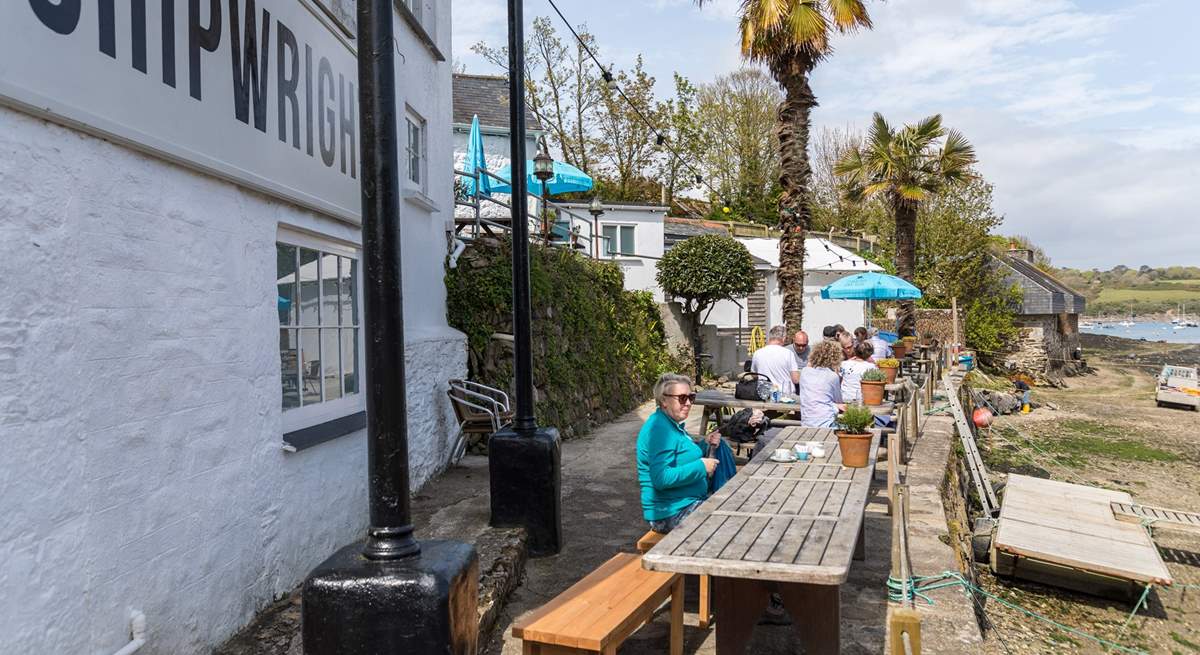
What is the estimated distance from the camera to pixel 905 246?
23422 millimetres

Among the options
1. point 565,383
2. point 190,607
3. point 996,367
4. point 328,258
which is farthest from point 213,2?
point 996,367

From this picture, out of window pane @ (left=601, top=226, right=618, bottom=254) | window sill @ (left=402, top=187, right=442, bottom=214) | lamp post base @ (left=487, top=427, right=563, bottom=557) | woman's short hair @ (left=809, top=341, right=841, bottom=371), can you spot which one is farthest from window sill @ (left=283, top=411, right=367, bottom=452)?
window pane @ (left=601, top=226, right=618, bottom=254)

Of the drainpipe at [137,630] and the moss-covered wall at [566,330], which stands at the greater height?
the moss-covered wall at [566,330]

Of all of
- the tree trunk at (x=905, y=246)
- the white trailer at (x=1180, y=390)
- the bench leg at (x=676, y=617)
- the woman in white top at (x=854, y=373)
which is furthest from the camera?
the white trailer at (x=1180, y=390)

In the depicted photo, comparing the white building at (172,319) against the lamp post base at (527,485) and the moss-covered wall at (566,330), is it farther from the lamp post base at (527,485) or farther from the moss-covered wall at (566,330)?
the moss-covered wall at (566,330)

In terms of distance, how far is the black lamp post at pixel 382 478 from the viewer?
2707 millimetres

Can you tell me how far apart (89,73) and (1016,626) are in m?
8.39

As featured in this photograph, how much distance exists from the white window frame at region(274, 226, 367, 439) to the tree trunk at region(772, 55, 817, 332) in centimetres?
1054

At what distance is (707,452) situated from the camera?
532 centimetres

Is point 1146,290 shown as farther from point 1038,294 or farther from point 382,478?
point 382,478

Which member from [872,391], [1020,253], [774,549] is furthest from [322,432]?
[1020,253]

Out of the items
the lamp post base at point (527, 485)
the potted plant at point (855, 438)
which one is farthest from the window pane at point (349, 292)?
the potted plant at point (855, 438)

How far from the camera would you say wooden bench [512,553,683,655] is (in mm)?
3236

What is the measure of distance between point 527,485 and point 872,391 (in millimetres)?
4540
